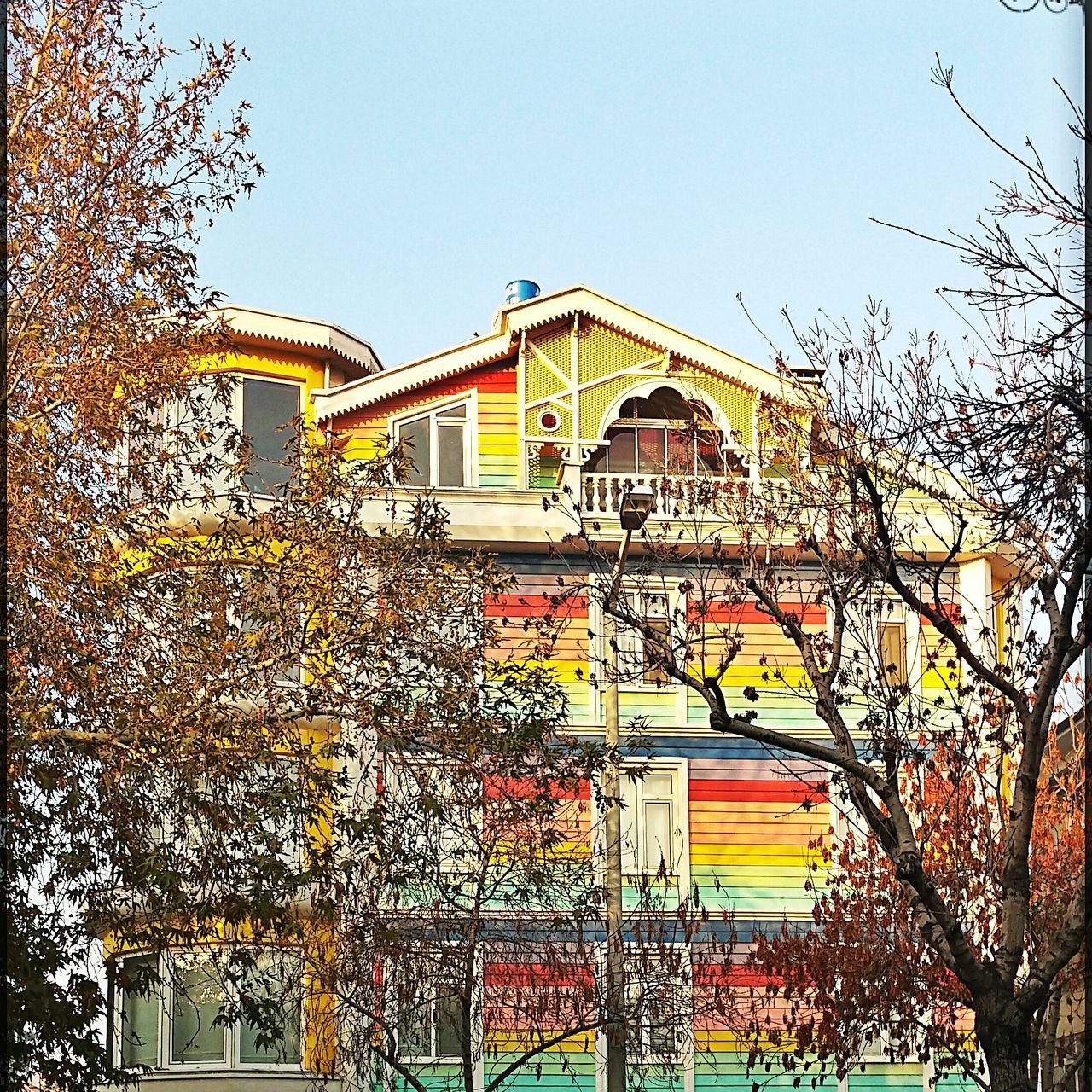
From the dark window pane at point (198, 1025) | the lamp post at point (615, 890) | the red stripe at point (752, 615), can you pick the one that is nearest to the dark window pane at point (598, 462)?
the red stripe at point (752, 615)

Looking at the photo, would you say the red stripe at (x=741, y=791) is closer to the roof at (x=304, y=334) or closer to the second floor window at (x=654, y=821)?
the second floor window at (x=654, y=821)

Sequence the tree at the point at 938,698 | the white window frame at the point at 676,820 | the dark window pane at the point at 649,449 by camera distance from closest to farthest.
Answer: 1. the tree at the point at 938,698
2. the white window frame at the point at 676,820
3. the dark window pane at the point at 649,449

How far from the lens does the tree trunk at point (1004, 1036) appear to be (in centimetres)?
1140

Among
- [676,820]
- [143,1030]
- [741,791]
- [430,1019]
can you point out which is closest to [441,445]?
[676,820]

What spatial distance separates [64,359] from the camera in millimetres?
15484

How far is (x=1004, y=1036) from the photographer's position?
1145 cm

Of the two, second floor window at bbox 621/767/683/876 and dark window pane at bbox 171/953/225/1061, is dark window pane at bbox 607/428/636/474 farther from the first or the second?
dark window pane at bbox 171/953/225/1061

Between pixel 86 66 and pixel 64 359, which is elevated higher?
pixel 86 66

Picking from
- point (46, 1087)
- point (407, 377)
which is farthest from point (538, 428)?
point (46, 1087)

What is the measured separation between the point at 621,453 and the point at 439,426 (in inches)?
115

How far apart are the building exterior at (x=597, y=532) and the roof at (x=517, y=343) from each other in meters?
0.03

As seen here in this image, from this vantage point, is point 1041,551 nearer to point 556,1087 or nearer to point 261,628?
point 261,628

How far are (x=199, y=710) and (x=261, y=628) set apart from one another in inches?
61.3

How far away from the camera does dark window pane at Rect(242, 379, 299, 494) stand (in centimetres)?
2875
